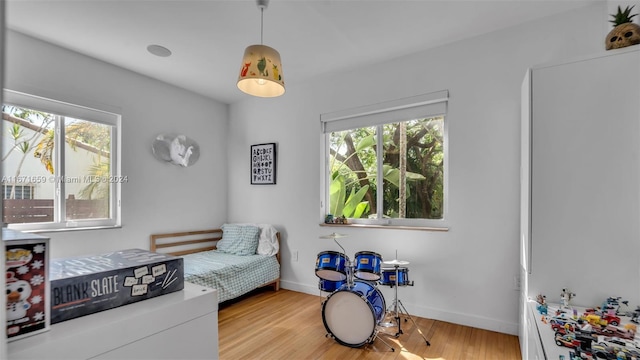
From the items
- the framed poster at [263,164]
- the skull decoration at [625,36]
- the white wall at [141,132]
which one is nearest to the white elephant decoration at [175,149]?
the white wall at [141,132]

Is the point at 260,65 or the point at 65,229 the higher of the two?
the point at 260,65

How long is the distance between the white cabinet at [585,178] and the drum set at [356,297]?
38.3 inches

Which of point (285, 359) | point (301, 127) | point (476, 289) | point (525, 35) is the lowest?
point (285, 359)

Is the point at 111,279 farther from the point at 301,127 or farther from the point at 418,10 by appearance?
the point at 301,127

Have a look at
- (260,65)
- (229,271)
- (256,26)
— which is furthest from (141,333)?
(229,271)

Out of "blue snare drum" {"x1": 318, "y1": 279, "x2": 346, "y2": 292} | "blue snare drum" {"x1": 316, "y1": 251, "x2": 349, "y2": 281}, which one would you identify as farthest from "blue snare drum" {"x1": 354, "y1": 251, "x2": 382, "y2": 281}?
"blue snare drum" {"x1": 318, "y1": 279, "x2": 346, "y2": 292}

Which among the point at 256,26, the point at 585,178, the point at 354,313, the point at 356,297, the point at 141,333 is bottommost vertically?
the point at 354,313

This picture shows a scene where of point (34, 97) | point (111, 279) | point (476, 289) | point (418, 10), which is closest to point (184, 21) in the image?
point (34, 97)

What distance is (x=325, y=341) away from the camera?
7.69ft

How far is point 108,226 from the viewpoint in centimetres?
300

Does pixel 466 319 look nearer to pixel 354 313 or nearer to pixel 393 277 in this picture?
pixel 393 277

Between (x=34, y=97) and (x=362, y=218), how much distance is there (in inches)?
127

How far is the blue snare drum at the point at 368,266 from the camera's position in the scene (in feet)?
7.68

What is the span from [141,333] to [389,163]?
2.86m
